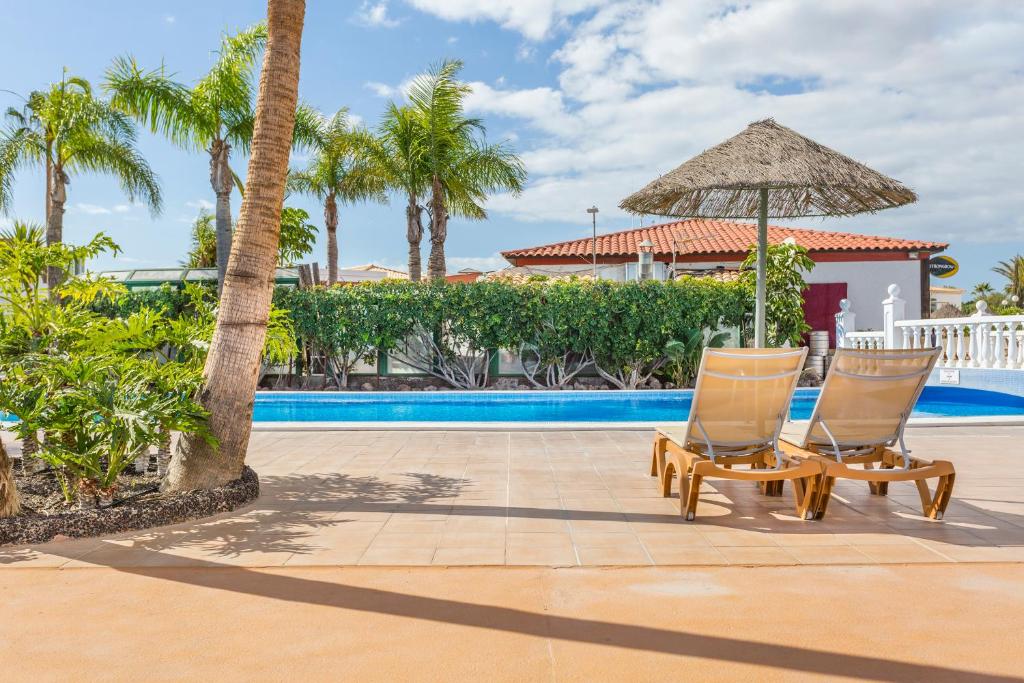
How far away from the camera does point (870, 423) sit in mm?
5016

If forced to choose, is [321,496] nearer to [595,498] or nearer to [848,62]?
[595,498]

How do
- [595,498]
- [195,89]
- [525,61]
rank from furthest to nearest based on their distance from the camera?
[525,61] → [195,89] → [595,498]

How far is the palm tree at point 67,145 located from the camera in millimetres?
19469

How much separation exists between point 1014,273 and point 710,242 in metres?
30.5

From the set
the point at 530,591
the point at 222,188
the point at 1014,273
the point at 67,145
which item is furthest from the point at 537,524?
the point at 1014,273

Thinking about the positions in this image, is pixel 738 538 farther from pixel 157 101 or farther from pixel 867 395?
pixel 157 101

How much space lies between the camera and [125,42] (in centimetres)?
1692

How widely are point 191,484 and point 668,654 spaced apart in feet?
11.9

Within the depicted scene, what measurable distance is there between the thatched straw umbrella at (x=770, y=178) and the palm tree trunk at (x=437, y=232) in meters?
10.0

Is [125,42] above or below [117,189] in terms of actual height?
above

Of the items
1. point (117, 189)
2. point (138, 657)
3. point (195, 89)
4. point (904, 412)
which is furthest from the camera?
point (117, 189)

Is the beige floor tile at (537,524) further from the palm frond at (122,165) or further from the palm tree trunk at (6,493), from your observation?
the palm frond at (122,165)

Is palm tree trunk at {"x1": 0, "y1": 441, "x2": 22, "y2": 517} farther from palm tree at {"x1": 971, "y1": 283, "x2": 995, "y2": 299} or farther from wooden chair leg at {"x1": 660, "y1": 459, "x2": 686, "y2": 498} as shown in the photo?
palm tree at {"x1": 971, "y1": 283, "x2": 995, "y2": 299}

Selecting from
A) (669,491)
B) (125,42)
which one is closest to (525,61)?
(125,42)
